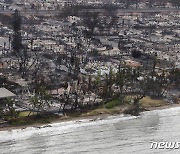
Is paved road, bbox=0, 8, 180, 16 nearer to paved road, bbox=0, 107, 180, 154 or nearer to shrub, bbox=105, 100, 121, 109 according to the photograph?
shrub, bbox=105, 100, 121, 109

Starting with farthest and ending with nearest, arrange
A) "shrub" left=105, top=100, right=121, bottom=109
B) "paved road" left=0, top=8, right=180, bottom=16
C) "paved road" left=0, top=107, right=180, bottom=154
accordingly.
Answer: "paved road" left=0, top=8, right=180, bottom=16 → "shrub" left=105, top=100, right=121, bottom=109 → "paved road" left=0, top=107, right=180, bottom=154

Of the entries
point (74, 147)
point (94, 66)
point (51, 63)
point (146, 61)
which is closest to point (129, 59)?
point (146, 61)

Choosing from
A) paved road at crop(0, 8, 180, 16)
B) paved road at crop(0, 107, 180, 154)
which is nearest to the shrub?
paved road at crop(0, 107, 180, 154)

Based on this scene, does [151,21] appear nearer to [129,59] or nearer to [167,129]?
[129,59]

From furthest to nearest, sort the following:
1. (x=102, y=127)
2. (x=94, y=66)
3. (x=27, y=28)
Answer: (x=27, y=28) < (x=94, y=66) < (x=102, y=127)

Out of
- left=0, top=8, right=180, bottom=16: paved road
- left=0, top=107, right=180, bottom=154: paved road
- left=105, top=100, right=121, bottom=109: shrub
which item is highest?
left=0, top=8, right=180, bottom=16: paved road

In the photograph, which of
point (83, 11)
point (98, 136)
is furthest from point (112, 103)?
point (83, 11)

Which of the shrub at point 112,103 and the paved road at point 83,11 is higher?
the paved road at point 83,11

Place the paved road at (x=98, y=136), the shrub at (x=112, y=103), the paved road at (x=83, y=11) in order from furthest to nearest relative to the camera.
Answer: the paved road at (x=83, y=11) < the shrub at (x=112, y=103) < the paved road at (x=98, y=136)

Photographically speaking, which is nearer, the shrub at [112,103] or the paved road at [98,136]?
the paved road at [98,136]

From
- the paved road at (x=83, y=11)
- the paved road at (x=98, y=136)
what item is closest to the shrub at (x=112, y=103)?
the paved road at (x=98, y=136)

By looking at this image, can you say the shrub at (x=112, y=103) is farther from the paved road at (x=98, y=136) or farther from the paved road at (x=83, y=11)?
the paved road at (x=83, y=11)
